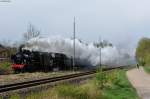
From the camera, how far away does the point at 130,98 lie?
22.1 m

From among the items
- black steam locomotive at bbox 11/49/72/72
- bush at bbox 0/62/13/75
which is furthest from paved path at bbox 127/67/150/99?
bush at bbox 0/62/13/75

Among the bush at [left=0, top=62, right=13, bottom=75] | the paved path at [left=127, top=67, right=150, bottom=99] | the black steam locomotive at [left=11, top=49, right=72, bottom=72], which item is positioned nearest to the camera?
the paved path at [left=127, top=67, right=150, bottom=99]

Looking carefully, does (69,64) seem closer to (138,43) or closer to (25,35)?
(25,35)

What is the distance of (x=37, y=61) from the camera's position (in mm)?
52844

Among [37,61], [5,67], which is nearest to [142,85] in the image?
[37,61]

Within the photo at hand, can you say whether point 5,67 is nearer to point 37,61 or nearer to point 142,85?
point 37,61

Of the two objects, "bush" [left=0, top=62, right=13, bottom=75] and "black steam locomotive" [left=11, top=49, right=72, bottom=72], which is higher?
"black steam locomotive" [left=11, top=49, right=72, bottom=72]

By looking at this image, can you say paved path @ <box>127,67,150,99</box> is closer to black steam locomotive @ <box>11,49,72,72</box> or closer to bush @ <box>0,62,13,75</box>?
black steam locomotive @ <box>11,49,72,72</box>

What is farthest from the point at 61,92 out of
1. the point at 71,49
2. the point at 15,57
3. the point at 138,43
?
the point at 138,43

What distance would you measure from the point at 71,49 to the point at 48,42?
17.4ft

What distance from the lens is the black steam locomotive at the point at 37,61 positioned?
50812 millimetres

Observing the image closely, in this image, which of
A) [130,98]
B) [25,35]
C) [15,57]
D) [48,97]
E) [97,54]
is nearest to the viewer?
[48,97]

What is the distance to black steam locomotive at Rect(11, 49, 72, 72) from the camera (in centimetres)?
5081

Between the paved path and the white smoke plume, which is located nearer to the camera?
the paved path
